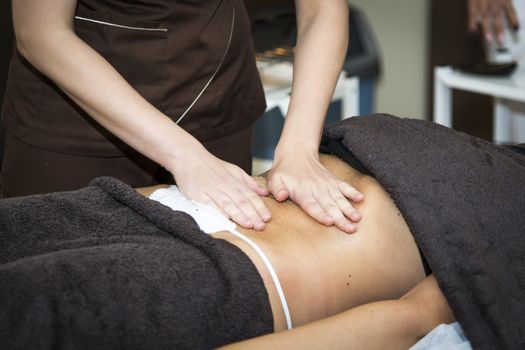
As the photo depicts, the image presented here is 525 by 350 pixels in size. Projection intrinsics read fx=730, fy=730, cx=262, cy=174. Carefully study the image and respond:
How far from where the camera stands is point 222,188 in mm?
1210

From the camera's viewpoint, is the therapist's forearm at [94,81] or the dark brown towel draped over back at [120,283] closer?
the dark brown towel draped over back at [120,283]

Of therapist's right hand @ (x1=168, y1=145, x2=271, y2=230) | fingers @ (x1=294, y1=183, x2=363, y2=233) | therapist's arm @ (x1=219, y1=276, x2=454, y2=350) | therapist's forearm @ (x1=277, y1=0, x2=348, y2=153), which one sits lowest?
therapist's arm @ (x1=219, y1=276, x2=454, y2=350)

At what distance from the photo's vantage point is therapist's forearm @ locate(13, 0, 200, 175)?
1248 mm

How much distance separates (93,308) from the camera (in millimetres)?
887

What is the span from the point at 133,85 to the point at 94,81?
0.62 ft

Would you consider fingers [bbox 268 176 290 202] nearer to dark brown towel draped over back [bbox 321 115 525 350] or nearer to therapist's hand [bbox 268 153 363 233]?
therapist's hand [bbox 268 153 363 233]

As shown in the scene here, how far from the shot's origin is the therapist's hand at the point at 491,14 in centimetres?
245

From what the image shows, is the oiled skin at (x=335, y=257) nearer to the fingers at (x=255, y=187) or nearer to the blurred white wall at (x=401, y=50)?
the fingers at (x=255, y=187)

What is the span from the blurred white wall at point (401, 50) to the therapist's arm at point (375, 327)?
8.95 ft

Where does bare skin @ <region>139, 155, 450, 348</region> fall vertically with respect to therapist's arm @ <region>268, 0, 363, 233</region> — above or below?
below

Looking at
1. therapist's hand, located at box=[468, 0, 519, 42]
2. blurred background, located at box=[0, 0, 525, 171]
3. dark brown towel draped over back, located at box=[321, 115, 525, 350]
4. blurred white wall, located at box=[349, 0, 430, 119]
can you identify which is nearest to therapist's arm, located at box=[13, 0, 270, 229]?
dark brown towel draped over back, located at box=[321, 115, 525, 350]

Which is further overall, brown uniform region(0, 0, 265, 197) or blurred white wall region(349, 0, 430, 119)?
blurred white wall region(349, 0, 430, 119)

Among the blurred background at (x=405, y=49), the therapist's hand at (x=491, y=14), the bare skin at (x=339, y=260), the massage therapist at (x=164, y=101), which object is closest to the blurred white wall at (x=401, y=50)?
the blurred background at (x=405, y=49)

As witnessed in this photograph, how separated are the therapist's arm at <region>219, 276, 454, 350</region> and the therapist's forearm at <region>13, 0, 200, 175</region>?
1.43 feet
